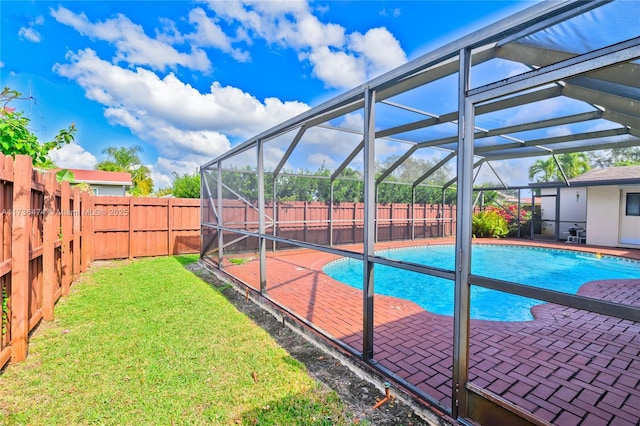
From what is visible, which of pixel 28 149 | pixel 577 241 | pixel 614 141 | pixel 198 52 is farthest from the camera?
pixel 198 52

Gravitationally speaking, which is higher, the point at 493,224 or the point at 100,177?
the point at 100,177

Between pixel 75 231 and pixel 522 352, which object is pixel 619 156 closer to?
pixel 522 352

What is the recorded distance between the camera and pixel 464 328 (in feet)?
6.45

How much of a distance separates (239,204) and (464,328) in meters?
5.33

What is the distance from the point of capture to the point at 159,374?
8.84 feet

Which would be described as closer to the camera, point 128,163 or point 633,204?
point 633,204

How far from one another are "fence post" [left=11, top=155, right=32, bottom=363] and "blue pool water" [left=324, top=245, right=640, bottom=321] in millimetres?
3809

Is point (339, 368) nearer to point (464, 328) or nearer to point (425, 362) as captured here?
point (425, 362)

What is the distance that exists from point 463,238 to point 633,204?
11.1 m

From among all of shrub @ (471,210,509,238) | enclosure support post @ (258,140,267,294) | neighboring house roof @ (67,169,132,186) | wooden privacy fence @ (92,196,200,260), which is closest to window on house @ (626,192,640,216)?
shrub @ (471,210,509,238)

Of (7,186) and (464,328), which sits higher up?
(7,186)

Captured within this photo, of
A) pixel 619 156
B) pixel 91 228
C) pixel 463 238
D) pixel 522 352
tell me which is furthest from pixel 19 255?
pixel 619 156

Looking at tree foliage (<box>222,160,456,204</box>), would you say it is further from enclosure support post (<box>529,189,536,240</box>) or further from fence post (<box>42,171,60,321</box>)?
enclosure support post (<box>529,189,536,240</box>)

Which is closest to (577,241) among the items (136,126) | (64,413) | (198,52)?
(64,413)
